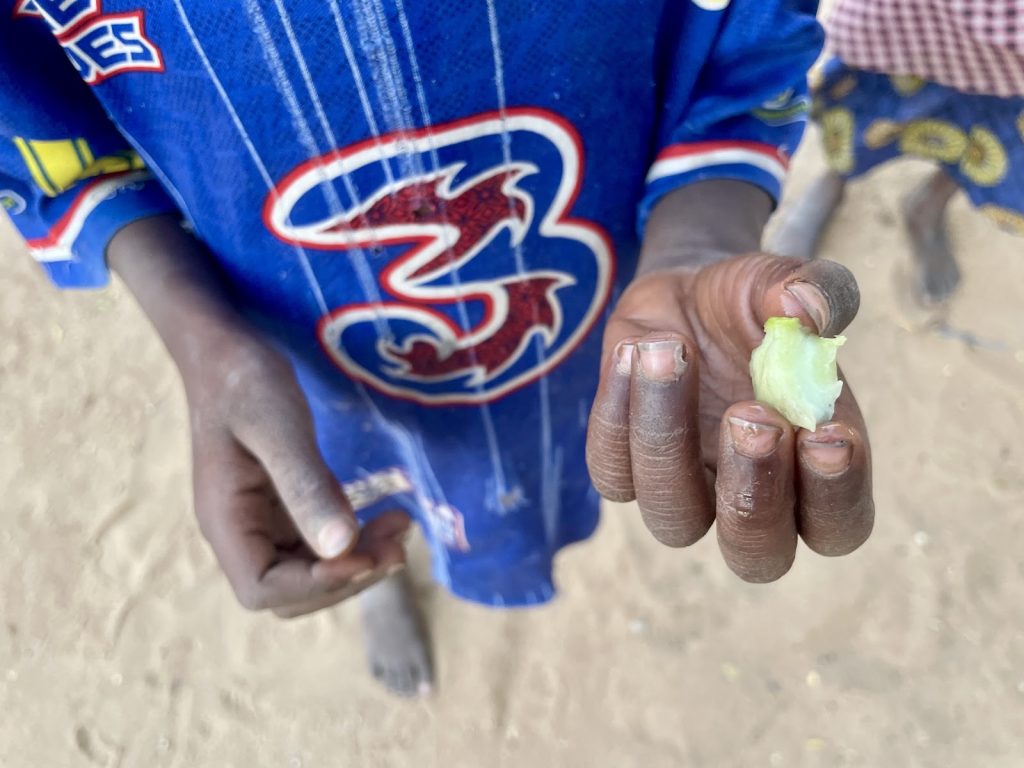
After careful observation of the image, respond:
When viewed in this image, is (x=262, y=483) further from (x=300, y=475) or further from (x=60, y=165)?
(x=60, y=165)

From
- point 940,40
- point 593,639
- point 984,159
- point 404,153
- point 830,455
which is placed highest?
point 404,153

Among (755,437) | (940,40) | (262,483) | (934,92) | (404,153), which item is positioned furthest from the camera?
(934,92)

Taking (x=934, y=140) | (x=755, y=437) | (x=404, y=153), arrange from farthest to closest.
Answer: (x=934, y=140), (x=404, y=153), (x=755, y=437)

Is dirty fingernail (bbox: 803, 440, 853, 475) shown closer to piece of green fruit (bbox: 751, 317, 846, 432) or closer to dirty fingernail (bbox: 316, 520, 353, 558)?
piece of green fruit (bbox: 751, 317, 846, 432)

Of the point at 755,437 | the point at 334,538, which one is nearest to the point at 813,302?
the point at 755,437

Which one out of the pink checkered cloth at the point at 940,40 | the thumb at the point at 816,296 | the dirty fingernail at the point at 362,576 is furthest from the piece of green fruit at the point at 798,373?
the pink checkered cloth at the point at 940,40

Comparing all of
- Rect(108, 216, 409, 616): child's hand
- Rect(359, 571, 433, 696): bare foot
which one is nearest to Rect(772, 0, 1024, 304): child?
Rect(108, 216, 409, 616): child's hand
